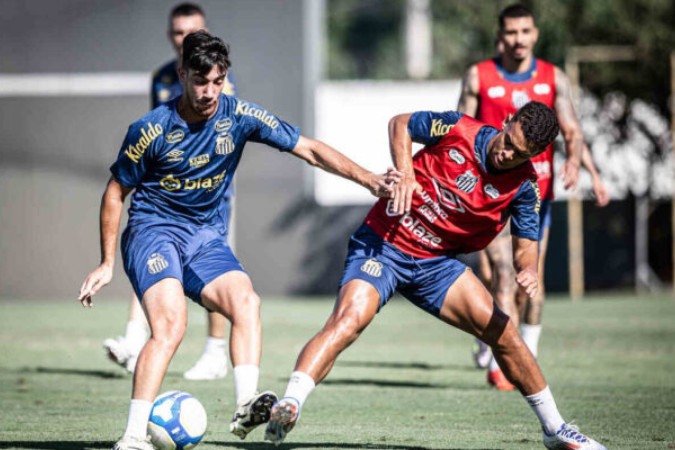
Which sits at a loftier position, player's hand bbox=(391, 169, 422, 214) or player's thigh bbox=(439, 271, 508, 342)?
player's hand bbox=(391, 169, 422, 214)

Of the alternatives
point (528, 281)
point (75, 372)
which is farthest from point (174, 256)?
point (75, 372)

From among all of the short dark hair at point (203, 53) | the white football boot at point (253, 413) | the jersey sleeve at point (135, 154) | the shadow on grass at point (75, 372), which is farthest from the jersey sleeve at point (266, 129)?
the shadow on grass at point (75, 372)

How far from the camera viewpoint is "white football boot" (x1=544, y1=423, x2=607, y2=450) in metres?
6.23

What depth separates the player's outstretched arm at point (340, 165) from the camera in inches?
249

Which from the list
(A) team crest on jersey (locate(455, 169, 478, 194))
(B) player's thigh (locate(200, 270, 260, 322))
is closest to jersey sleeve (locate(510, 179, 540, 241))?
(A) team crest on jersey (locate(455, 169, 478, 194))

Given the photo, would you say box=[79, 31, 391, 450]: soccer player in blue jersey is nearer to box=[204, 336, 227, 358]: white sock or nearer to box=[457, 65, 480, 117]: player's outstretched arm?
box=[204, 336, 227, 358]: white sock

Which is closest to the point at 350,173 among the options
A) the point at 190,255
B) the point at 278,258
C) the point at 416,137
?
the point at 416,137

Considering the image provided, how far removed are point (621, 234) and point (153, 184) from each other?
15.0 meters

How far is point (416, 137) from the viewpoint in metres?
6.64

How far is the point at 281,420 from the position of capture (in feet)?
18.4

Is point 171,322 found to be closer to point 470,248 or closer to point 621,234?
point 470,248

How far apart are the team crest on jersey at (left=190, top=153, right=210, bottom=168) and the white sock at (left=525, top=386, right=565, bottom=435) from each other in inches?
84.4

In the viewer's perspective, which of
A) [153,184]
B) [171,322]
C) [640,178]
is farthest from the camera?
[640,178]

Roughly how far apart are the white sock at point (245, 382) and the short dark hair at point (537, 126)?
1.85 m
